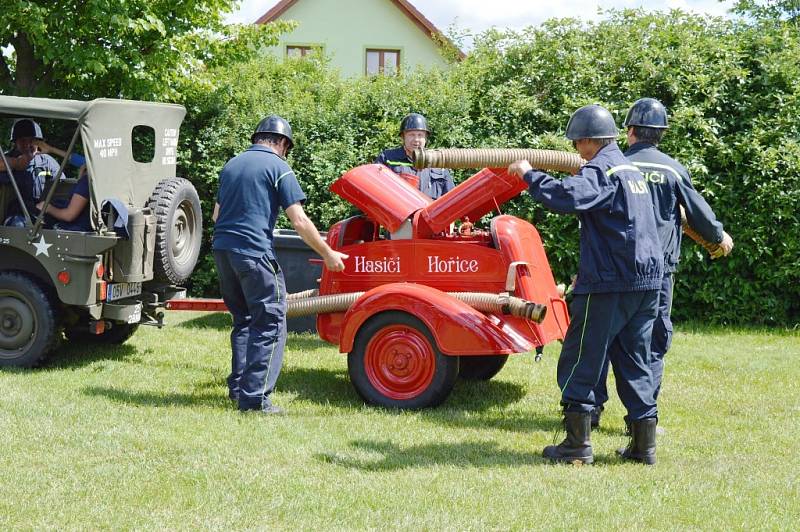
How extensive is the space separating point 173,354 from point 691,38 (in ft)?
22.5

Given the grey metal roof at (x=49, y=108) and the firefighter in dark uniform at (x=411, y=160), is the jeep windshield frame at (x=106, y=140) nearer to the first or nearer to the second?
the grey metal roof at (x=49, y=108)

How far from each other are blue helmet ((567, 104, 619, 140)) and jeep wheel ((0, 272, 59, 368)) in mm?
4391

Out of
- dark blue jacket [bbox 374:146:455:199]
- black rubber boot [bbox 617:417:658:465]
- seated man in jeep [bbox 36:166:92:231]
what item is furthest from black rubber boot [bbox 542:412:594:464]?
A: seated man in jeep [bbox 36:166:92:231]

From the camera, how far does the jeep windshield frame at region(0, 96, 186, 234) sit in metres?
7.12

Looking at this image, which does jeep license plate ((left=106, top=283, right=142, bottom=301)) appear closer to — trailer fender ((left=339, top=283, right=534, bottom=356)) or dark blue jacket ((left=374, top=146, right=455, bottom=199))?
trailer fender ((left=339, top=283, right=534, bottom=356))

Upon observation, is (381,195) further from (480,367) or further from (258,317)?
(480,367)

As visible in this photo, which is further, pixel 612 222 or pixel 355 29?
pixel 355 29

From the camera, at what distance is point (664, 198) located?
558 cm

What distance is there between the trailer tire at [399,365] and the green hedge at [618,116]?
445 centimetres

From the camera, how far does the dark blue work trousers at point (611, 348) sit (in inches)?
206

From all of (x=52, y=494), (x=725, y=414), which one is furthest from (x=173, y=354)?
(x=725, y=414)

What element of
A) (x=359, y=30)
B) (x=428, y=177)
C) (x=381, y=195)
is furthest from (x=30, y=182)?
(x=359, y=30)

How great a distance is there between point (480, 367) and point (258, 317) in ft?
6.82

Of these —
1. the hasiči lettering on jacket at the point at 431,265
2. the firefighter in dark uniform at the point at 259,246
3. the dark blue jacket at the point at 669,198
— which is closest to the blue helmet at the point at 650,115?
the dark blue jacket at the point at 669,198
